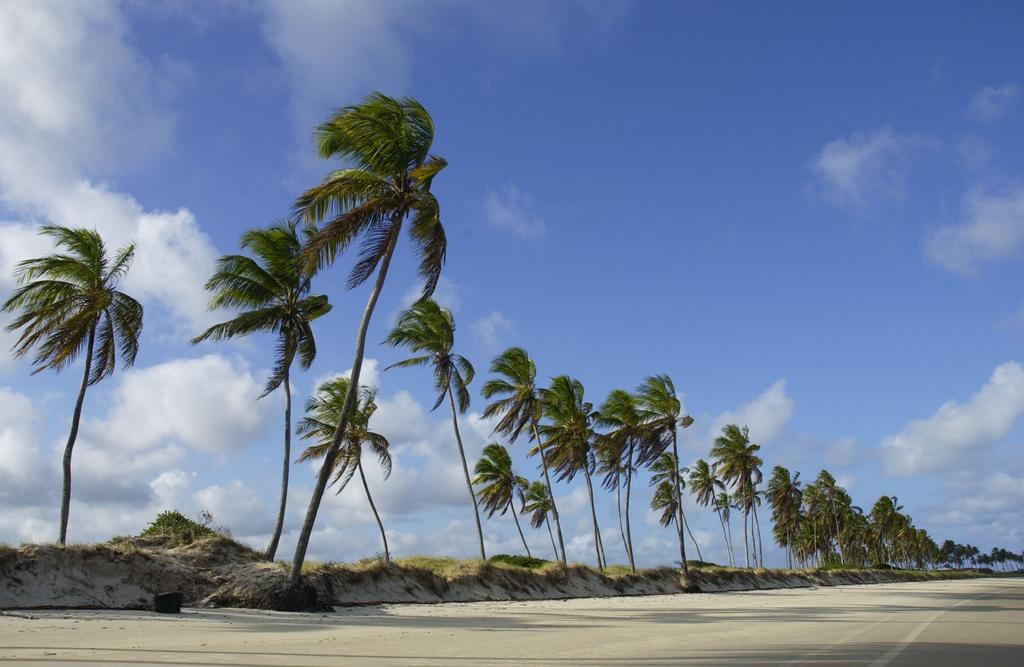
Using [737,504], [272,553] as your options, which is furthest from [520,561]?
[737,504]

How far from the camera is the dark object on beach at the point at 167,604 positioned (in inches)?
516

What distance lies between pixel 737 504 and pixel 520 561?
187 feet

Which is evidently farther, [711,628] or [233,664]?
[711,628]

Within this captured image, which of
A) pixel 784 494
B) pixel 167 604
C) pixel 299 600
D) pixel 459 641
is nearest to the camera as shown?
pixel 459 641

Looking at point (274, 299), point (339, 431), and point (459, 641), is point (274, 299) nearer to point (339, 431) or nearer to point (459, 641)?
point (339, 431)

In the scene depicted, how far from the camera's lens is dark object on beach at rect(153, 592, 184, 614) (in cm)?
1310

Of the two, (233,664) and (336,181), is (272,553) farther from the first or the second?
(233,664)

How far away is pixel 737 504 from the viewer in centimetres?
8275

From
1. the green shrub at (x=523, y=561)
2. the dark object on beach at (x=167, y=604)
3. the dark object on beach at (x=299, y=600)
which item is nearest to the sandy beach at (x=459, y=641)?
the dark object on beach at (x=167, y=604)

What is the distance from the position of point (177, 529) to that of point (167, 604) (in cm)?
767

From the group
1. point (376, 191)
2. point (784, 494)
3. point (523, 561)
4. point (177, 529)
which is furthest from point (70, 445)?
point (784, 494)

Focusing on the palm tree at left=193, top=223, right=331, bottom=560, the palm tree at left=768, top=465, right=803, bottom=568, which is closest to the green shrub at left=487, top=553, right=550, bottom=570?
the palm tree at left=193, top=223, right=331, bottom=560

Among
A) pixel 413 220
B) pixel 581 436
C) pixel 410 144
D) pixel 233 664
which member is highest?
pixel 410 144

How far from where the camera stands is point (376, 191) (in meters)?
17.7
